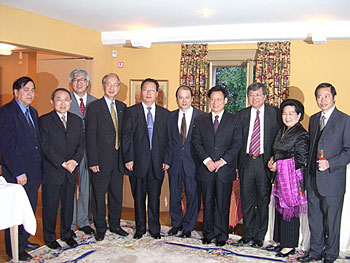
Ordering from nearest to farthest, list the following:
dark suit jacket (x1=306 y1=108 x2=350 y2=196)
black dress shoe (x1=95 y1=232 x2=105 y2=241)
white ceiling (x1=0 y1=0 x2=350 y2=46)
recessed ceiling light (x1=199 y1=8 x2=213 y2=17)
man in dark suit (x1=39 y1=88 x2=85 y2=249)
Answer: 1. dark suit jacket (x1=306 y1=108 x2=350 y2=196)
2. man in dark suit (x1=39 y1=88 x2=85 y2=249)
3. black dress shoe (x1=95 y1=232 x2=105 y2=241)
4. white ceiling (x1=0 y1=0 x2=350 y2=46)
5. recessed ceiling light (x1=199 y1=8 x2=213 y2=17)

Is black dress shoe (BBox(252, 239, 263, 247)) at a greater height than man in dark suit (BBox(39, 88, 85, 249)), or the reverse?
man in dark suit (BBox(39, 88, 85, 249))

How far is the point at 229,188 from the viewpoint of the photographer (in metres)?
3.90

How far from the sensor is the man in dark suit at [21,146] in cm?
345

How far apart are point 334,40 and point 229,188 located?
329 centimetres

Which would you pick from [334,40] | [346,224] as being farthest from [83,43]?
[346,224]

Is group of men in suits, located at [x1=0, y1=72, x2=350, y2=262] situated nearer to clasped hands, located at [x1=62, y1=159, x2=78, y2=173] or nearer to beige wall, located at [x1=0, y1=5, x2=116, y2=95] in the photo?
clasped hands, located at [x1=62, y1=159, x2=78, y2=173]

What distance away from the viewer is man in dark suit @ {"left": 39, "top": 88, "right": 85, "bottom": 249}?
3.75m

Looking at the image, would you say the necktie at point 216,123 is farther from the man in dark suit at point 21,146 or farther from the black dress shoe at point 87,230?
the black dress shoe at point 87,230

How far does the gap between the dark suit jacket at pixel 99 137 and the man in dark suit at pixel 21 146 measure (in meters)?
0.54

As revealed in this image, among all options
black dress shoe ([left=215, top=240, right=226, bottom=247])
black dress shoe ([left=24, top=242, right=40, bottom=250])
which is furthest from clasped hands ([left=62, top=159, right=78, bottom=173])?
black dress shoe ([left=215, top=240, right=226, bottom=247])

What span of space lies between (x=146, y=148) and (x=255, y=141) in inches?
46.3

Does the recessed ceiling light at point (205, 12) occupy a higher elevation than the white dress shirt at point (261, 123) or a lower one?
higher

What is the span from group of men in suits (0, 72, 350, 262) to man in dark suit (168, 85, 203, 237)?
1cm

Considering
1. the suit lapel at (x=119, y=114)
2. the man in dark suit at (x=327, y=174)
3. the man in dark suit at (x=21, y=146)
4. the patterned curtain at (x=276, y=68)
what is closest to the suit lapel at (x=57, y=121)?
the man in dark suit at (x=21, y=146)
